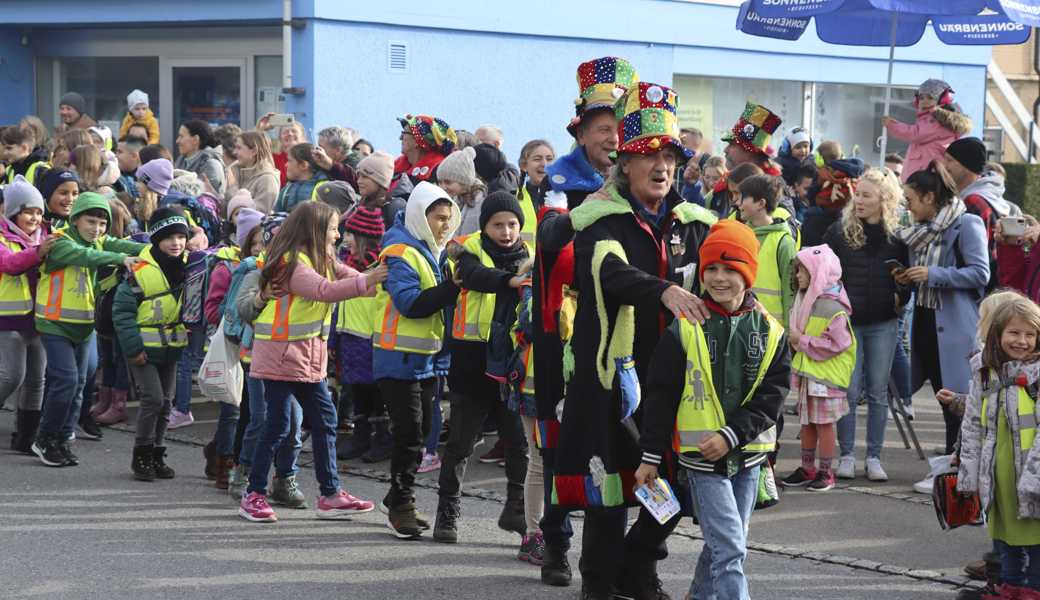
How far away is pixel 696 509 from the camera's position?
5.51m

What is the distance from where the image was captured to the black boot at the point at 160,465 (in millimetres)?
8844

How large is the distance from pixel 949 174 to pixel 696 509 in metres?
4.21

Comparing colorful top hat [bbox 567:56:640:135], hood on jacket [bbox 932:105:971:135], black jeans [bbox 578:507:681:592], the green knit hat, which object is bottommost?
black jeans [bbox 578:507:681:592]

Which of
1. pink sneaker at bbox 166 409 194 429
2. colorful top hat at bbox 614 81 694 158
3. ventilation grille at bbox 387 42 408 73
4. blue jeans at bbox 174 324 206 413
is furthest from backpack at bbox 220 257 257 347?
ventilation grille at bbox 387 42 408 73

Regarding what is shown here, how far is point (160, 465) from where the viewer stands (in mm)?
8883

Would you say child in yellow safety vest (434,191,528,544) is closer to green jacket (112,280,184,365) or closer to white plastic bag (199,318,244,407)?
white plastic bag (199,318,244,407)

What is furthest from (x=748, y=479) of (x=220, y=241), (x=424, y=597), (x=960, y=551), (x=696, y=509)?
(x=220, y=241)

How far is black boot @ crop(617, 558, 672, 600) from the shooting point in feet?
19.8

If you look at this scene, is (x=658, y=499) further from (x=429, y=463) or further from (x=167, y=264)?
(x=167, y=264)

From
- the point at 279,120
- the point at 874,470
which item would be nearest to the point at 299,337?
the point at 874,470

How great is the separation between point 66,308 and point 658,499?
16.3ft

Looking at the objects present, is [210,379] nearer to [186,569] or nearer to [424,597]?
[186,569]

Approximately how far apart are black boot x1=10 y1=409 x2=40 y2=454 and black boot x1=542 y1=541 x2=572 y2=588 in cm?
437

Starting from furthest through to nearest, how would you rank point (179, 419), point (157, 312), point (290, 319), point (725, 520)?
point (179, 419)
point (157, 312)
point (290, 319)
point (725, 520)
